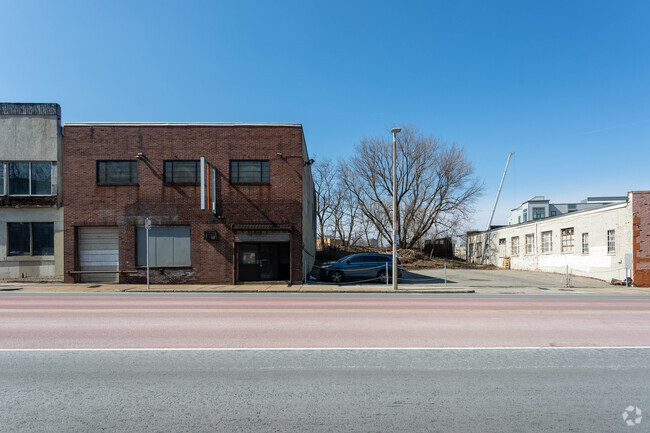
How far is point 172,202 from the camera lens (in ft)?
64.1

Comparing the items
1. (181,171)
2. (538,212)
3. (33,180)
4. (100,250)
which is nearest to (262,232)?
(181,171)

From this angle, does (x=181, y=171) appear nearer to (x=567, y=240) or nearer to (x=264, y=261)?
(x=264, y=261)

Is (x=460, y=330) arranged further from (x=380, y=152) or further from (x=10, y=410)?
(x=380, y=152)

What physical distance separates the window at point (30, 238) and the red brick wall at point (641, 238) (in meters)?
29.9

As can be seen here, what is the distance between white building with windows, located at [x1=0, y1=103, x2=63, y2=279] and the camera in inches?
807

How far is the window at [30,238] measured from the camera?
2064 cm

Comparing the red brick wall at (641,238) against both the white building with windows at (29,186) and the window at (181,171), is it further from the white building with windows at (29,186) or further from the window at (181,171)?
the white building with windows at (29,186)

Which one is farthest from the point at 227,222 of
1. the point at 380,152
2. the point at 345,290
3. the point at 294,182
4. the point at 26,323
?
the point at 380,152

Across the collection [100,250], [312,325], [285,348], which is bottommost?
[312,325]

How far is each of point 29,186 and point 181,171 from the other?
8.24 m

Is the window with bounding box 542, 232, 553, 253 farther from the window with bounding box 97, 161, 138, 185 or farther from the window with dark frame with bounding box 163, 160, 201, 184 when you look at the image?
→ the window with bounding box 97, 161, 138, 185

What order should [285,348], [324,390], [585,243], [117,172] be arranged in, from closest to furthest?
[324,390]
[285,348]
[117,172]
[585,243]

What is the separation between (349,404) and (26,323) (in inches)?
318

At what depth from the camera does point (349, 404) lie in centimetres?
438
